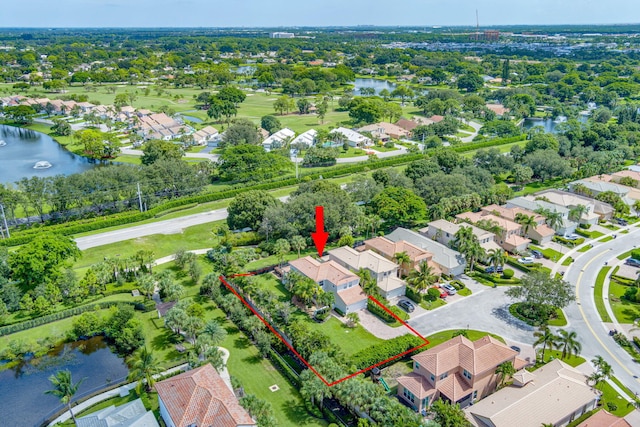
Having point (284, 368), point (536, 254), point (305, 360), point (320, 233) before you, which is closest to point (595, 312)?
point (536, 254)

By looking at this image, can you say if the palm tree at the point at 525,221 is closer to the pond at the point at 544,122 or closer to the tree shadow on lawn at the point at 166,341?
the tree shadow on lawn at the point at 166,341

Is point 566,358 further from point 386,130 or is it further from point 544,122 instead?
point 544,122

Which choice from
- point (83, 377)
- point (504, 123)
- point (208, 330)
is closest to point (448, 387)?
point (208, 330)

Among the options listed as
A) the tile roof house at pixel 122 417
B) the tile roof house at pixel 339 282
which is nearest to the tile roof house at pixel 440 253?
the tile roof house at pixel 339 282

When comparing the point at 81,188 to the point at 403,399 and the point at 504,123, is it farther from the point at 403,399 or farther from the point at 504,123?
the point at 504,123

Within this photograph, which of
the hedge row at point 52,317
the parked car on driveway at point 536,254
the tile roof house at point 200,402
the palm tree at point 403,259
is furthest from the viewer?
the parked car on driveway at point 536,254

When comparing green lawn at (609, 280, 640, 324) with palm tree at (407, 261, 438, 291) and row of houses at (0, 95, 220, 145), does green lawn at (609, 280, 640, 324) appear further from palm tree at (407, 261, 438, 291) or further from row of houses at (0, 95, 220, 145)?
row of houses at (0, 95, 220, 145)
